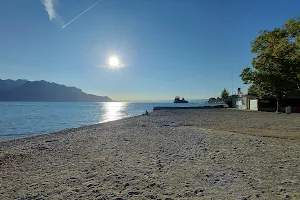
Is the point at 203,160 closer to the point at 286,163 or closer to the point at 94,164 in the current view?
the point at 286,163

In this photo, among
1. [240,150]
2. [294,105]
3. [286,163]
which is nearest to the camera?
[286,163]

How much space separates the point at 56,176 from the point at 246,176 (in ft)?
16.7

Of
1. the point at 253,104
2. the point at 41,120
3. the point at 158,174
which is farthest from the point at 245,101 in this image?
the point at 158,174

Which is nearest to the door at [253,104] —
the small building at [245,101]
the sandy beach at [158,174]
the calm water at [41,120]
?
the small building at [245,101]

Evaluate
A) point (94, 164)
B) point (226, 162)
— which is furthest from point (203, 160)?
point (94, 164)

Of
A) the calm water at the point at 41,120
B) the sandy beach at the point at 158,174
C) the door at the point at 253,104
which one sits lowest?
the calm water at the point at 41,120

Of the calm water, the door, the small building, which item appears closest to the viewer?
the calm water

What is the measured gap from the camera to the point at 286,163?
6.59 meters

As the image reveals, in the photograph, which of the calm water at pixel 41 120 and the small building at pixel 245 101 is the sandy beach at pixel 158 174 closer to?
the calm water at pixel 41 120

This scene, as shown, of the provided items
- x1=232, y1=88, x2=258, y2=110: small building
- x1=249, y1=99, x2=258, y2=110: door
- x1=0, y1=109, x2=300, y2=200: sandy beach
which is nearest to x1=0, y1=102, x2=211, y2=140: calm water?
x1=0, y1=109, x2=300, y2=200: sandy beach

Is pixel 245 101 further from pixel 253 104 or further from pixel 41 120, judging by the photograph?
pixel 41 120

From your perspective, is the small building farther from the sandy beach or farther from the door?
the sandy beach

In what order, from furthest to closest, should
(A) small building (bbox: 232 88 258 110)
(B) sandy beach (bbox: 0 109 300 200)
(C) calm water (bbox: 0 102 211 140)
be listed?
(A) small building (bbox: 232 88 258 110) < (C) calm water (bbox: 0 102 211 140) < (B) sandy beach (bbox: 0 109 300 200)

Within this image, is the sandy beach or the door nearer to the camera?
the sandy beach
